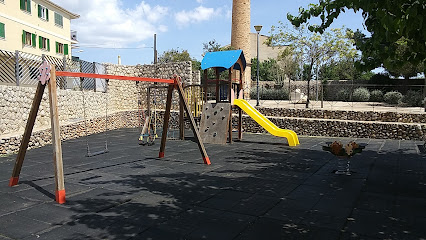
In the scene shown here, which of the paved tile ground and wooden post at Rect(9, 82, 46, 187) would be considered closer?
the paved tile ground

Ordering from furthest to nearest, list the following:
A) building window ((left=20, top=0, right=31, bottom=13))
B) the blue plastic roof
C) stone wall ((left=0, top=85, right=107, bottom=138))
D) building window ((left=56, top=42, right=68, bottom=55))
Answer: building window ((left=56, top=42, right=68, bottom=55)) → building window ((left=20, top=0, right=31, bottom=13)) → the blue plastic roof → stone wall ((left=0, top=85, right=107, bottom=138))

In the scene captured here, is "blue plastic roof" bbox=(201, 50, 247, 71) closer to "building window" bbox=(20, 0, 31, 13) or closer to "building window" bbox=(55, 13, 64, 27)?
"building window" bbox=(20, 0, 31, 13)

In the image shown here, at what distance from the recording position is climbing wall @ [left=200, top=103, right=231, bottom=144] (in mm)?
11273

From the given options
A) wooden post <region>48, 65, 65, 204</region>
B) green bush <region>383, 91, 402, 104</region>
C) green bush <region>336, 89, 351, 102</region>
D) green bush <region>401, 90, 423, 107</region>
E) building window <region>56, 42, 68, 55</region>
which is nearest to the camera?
wooden post <region>48, 65, 65, 204</region>

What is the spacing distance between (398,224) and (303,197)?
54.9 inches

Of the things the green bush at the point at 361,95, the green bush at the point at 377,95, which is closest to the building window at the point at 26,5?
the green bush at the point at 361,95

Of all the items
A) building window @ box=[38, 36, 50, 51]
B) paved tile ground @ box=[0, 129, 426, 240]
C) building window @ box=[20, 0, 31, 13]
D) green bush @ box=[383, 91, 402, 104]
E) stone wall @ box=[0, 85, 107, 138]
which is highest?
building window @ box=[20, 0, 31, 13]

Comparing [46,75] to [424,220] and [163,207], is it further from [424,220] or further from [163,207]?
[424,220]

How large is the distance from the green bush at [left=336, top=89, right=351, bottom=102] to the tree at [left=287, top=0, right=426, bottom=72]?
2037 centimetres

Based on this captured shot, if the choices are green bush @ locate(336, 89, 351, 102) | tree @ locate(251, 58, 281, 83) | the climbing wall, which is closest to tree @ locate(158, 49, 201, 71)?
tree @ locate(251, 58, 281, 83)

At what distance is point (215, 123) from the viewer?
1164 centimetres

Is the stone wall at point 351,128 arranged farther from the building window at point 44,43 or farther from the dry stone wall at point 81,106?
the building window at point 44,43

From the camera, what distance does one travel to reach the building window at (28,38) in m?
27.9

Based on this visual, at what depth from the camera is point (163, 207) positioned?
180 inches
